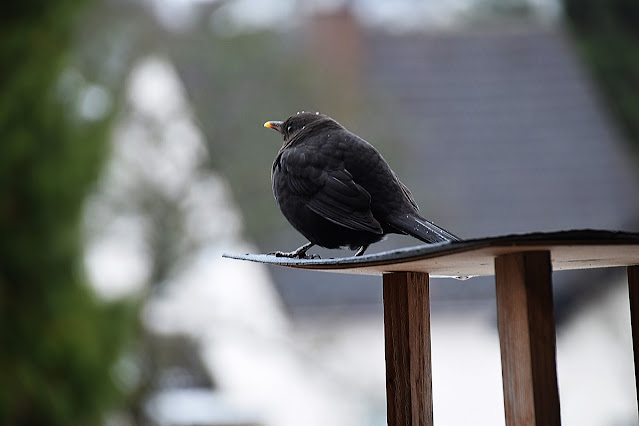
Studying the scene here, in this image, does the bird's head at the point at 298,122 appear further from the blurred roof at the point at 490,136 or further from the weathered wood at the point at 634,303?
the blurred roof at the point at 490,136

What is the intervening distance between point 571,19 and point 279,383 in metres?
3.59

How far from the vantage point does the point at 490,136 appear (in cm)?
658

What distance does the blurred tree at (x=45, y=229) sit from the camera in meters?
3.64

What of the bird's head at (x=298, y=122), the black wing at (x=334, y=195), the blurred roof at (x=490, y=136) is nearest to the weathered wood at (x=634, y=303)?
the black wing at (x=334, y=195)

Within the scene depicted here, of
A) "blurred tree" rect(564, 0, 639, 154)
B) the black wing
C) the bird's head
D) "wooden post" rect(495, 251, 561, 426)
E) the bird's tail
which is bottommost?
"wooden post" rect(495, 251, 561, 426)

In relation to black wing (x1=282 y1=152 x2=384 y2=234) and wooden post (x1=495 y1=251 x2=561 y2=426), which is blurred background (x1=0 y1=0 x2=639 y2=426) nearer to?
black wing (x1=282 y1=152 x2=384 y2=234)

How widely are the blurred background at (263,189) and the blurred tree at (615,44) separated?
17mm

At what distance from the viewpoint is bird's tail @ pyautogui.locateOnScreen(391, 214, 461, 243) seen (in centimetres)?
129

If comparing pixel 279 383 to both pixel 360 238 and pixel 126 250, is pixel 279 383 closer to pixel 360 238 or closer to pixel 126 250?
pixel 126 250

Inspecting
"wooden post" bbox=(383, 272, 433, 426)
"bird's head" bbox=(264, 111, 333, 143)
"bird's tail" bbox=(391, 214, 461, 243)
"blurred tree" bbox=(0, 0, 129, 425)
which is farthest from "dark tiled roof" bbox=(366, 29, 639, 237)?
"wooden post" bbox=(383, 272, 433, 426)

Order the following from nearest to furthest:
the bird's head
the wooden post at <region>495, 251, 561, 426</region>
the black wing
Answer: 1. the wooden post at <region>495, 251, 561, 426</region>
2. the black wing
3. the bird's head

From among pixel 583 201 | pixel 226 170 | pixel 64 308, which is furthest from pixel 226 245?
pixel 583 201

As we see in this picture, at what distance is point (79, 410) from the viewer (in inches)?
150

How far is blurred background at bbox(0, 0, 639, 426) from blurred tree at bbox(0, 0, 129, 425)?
1 centimetres
